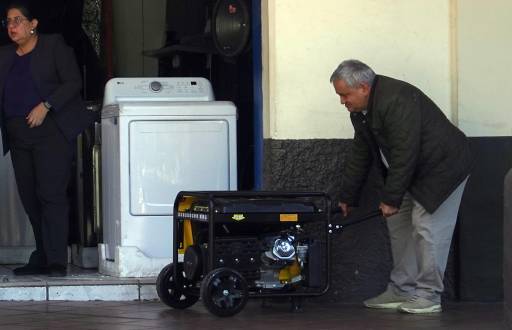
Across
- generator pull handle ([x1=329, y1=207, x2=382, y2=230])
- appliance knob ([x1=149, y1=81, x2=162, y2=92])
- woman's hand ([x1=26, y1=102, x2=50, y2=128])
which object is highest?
appliance knob ([x1=149, y1=81, x2=162, y2=92])

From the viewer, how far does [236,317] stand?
257 inches

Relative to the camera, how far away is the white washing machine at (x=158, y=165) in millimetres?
7617

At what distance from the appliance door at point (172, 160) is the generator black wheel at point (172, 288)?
870 millimetres

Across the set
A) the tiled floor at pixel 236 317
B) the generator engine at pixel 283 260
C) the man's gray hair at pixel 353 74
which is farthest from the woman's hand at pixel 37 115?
the man's gray hair at pixel 353 74

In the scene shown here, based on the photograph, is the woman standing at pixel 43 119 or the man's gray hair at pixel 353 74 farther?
the woman standing at pixel 43 119

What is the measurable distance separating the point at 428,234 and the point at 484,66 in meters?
1.34

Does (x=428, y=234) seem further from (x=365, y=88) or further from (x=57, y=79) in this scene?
(x=57, y=79)

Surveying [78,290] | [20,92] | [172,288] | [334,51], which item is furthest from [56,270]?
[334,51]

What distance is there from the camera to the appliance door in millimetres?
7652

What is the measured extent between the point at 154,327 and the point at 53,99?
2.12 meters

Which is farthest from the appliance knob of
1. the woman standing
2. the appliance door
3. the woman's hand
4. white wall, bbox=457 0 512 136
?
white wall, bbox=457 0 512 136

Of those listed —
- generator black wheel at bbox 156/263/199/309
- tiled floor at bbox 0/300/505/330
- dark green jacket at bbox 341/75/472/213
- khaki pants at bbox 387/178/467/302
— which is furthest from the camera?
generator black wheel at bbox 156/263/199/309

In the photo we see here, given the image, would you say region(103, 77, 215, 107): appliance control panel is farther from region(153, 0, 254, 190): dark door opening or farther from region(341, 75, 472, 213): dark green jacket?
region(341, 75, 472, 213): dark green jacket

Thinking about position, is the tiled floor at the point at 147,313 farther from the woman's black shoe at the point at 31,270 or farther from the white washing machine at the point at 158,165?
the white washing machine at the point at 158,165
